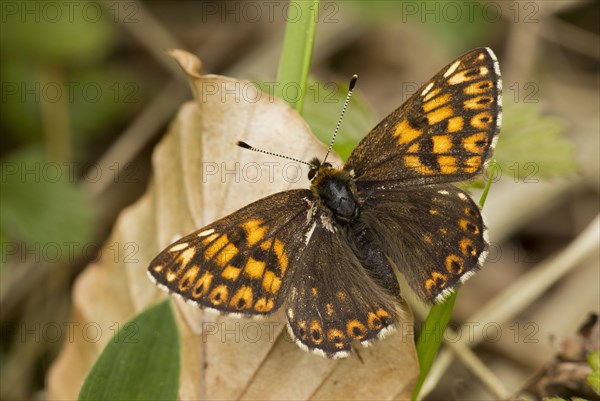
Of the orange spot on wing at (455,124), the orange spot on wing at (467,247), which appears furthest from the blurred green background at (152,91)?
the orange spot on wing at (467,247)

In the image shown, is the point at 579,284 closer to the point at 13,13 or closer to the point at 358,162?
the point at 358,162

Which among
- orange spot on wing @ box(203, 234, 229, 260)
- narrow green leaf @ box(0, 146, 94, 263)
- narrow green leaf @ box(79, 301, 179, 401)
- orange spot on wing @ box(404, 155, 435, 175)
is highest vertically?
orange spot on wing @ box(404, 155, 435, 175)

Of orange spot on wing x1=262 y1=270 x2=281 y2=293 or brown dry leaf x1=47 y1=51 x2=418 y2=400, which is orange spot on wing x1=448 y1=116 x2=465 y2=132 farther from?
orange spot on wing x1=262 y1=270 x2=281 y2=293

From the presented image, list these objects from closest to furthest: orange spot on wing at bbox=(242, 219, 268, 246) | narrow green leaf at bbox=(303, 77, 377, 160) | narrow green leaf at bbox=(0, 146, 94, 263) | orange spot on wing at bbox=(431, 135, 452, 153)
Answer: orange spot on wing at bbox=(242, 219, 268, 246) < orange spot on wing at bbox=(431, 135, 452, 153) < narrow green leaf at bbox=(303, 77, 377, 160) < narrow green leaf at bbox=(0, 146, 94, 263)

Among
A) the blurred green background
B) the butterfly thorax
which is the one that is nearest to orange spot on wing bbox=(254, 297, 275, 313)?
the butterfly thorax

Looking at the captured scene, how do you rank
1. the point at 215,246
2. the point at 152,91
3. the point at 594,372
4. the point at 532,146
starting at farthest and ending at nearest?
the point at 152,91
the point at 532,146
the point at 215,246
the point at 594,372

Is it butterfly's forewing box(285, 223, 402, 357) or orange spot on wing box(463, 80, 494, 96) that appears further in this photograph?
orange spot on wing box(463, 80, 494, 96)

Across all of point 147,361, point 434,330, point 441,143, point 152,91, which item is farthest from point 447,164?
point 152,91

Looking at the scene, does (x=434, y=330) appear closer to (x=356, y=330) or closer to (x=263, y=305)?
(x=356, y=330)
